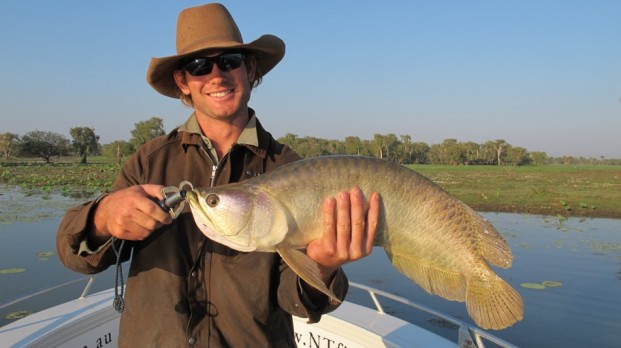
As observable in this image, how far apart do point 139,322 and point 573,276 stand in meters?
16.0

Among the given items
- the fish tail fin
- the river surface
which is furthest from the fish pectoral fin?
the river surface

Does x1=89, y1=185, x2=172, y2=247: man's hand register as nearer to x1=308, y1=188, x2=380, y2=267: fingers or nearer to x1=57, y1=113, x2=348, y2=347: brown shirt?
x1=57, y1=113, x2=348, y2=347: brown shirt

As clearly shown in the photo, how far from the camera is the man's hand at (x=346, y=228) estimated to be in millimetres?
2297

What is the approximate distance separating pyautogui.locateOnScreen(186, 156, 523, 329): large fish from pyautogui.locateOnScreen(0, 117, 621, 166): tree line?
6869 cm

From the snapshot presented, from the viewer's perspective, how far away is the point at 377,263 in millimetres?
15477

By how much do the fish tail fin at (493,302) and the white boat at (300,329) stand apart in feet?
5.57

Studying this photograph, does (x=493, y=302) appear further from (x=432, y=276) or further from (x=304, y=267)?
(x=304, y=267)

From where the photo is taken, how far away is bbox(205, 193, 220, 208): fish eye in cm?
222

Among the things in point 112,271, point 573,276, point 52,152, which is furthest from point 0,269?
point 52,152

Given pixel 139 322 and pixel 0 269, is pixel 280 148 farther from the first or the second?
pixel 0 269

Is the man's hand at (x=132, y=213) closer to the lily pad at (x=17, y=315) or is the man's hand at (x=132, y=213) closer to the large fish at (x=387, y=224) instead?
the large fish at (x=387, y=224)

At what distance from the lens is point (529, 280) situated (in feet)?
45.9

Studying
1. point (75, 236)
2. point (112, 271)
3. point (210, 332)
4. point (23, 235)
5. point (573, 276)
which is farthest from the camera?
point (23, 235)

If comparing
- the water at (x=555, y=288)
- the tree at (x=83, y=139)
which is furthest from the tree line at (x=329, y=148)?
the water at (x=555, y=288)
